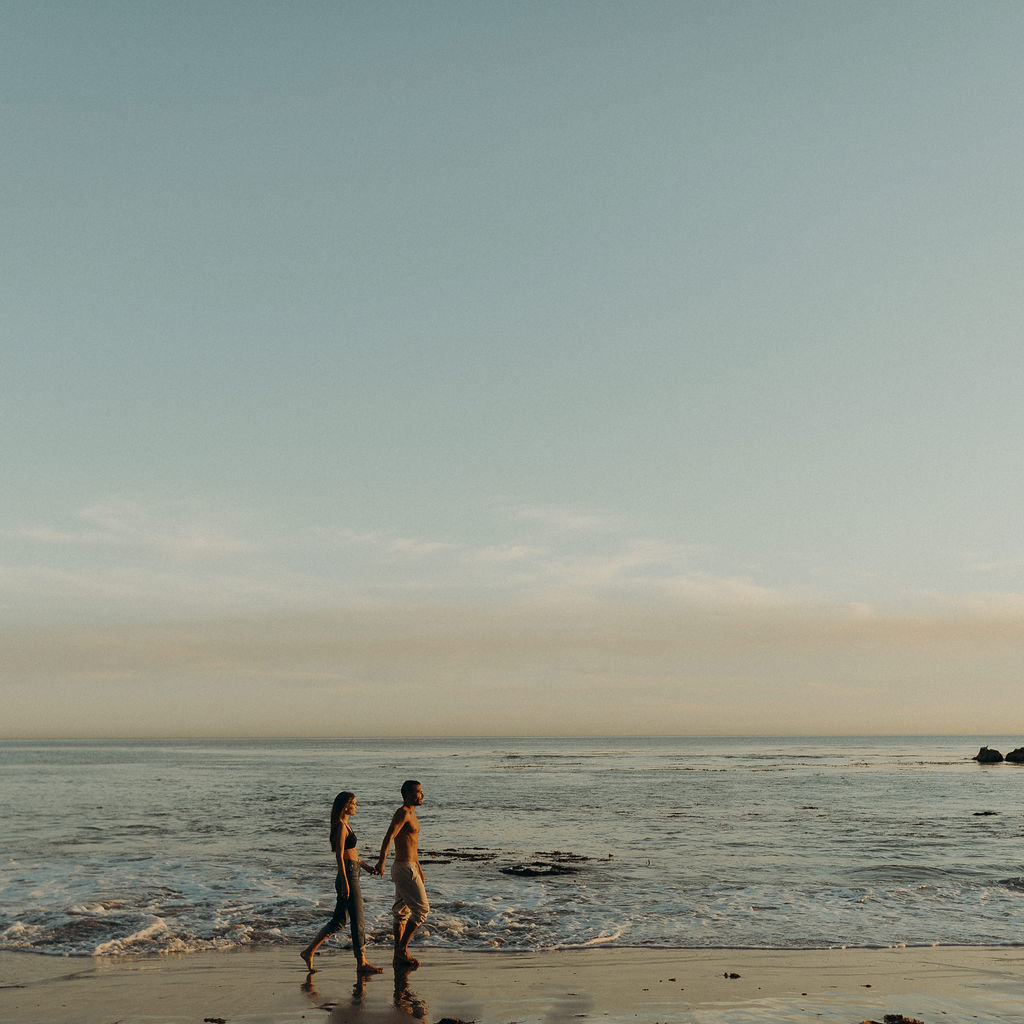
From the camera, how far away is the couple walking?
38.3ft

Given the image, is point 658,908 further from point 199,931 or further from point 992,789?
point 992,789

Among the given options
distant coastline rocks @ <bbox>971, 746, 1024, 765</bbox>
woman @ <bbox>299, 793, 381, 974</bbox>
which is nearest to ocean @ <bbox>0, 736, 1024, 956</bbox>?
woman @ <bbox>299, 793, 381, 974</bbox>

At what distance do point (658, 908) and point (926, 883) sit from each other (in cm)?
722

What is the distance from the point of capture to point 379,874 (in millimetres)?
11773

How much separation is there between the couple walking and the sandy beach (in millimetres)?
346

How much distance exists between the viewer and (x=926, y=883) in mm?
19641

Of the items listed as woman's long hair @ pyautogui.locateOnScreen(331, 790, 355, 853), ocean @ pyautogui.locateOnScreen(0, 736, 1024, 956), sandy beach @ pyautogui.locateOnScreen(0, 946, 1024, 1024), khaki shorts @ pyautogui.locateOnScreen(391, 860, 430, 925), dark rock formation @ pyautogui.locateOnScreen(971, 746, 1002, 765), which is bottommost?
dark rock formation @ pyautogui.locateOnScreen(971, 746, 1002, 765)

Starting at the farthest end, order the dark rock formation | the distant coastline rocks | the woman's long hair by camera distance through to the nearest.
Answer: the dark rock formation
the distant coastline rocks
the woman's long hair

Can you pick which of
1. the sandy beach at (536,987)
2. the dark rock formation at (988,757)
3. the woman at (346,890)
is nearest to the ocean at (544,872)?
the sandy beach at (536,987)

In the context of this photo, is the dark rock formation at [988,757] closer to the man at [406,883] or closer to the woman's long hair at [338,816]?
the man at [406,883]

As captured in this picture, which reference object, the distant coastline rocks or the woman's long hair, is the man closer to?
the woman's long hair

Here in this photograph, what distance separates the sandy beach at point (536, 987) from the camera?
978 cm

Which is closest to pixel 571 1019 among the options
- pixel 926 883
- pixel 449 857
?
pixel 926 883

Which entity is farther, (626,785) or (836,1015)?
(626,785)
